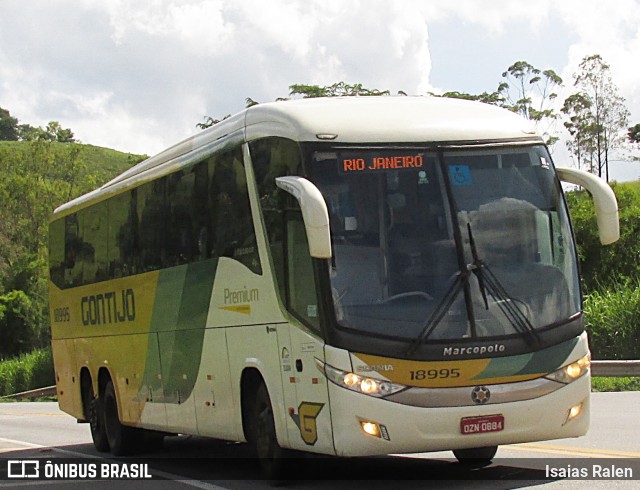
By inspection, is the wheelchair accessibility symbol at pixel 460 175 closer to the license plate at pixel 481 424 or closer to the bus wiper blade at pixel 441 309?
the bus wiper blade at pixel 441 309

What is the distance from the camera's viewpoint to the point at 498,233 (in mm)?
10523

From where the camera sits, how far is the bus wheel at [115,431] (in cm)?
1747

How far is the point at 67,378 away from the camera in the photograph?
66.2 ft

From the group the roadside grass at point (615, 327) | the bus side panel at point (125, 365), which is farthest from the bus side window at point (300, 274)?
the roadside grass at point (615, 327)

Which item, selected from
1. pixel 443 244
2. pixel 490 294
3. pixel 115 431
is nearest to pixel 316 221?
pixel 443 244

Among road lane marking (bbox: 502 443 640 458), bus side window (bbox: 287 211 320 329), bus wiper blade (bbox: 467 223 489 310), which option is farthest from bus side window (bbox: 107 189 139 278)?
bus wiper blade (bbox: 467 223 489 310)

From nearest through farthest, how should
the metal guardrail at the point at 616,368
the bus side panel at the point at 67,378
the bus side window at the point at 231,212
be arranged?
the bus side window at the point at 231,212
the bus side panel at the point at 67,378
the metal guardrail at the point at 616,368

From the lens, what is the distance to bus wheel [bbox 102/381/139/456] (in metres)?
17.5

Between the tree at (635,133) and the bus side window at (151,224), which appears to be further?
the tree at (635,133)

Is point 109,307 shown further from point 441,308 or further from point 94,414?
point 441,308

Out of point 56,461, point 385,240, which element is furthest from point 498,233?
point 56,461

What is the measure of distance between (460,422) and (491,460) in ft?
8.39

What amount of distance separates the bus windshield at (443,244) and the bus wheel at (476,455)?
7.35 feet

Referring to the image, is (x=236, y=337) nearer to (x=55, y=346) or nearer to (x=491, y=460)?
(x=491, y=460)
